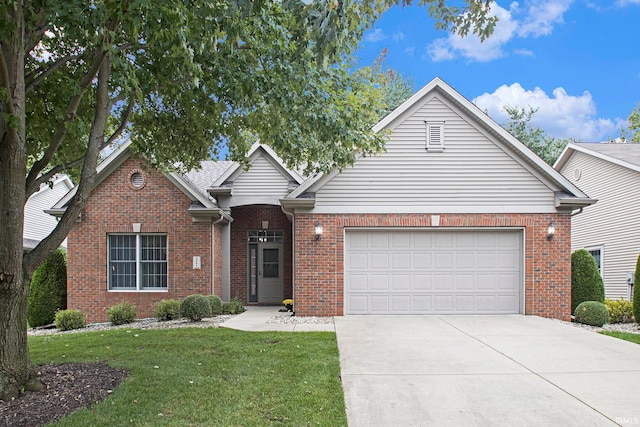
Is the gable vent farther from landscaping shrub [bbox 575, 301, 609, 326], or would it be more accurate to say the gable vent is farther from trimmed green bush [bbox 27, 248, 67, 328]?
landscaping shrub [bbox 575, 301, 609, 326]

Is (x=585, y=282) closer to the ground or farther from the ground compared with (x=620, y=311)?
farther from the ground

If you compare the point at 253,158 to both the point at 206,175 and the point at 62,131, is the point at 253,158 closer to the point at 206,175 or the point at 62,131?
the point at 206,175

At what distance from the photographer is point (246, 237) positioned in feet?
51.9

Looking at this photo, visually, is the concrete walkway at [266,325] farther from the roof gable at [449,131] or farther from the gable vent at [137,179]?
the gable vent at [137,179]

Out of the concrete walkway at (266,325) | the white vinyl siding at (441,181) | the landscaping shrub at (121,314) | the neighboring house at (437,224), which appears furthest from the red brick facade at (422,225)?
the landscaping shrub at (121,314)

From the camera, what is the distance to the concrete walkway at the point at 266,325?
397 inches

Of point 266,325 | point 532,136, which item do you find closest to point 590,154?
point 266,325

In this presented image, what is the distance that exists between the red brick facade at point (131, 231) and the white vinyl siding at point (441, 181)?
4.29 meters

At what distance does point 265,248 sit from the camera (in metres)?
15.9

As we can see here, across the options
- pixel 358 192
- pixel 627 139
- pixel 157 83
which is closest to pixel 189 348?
pixel 157 83

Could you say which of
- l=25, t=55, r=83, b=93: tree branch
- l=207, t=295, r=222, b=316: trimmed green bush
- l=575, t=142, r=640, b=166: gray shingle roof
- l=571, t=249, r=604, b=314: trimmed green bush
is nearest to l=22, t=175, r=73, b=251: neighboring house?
l=207, t=295, r=222, b=316: trimmed green bush

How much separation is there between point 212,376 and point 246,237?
9518 mm

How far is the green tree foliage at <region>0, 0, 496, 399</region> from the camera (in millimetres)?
5586

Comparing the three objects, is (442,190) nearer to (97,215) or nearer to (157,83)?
(157,83)
